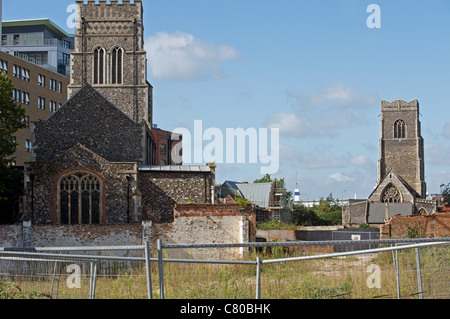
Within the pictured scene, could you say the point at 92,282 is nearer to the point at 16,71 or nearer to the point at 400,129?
the point at 16,71

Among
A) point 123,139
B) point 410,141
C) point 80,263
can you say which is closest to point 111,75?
point 123,139

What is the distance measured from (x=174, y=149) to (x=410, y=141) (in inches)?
1671

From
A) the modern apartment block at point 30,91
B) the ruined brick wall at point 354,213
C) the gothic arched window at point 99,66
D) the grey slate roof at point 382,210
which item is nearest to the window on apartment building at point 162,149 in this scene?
the modern apartment block at point 30,91

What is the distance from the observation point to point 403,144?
10794 centimetres

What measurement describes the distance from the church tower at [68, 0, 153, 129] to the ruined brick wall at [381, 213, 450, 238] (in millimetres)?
19180

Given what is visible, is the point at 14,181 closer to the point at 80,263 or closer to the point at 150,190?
the point at 150,190

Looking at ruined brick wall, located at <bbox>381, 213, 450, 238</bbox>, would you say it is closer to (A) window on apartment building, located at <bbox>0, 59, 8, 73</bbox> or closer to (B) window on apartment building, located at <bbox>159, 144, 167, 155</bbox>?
(A) window on apartment building, located at <bbox>0, 59, 8, 73</bbox>

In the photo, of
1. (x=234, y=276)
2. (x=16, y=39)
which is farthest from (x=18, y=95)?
(x=234, y=276)

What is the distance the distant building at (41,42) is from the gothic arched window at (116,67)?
42.2 metres

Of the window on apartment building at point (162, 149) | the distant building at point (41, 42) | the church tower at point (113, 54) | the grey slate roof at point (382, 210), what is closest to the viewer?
the church tower at point (113, 54)

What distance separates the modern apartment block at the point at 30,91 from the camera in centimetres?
6850

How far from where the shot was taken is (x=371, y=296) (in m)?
10.7

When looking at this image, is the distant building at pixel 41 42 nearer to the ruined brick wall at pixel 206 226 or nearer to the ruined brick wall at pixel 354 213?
the ruined brick wall at pixel 354 213

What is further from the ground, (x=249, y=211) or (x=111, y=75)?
(x=111, y=75)
